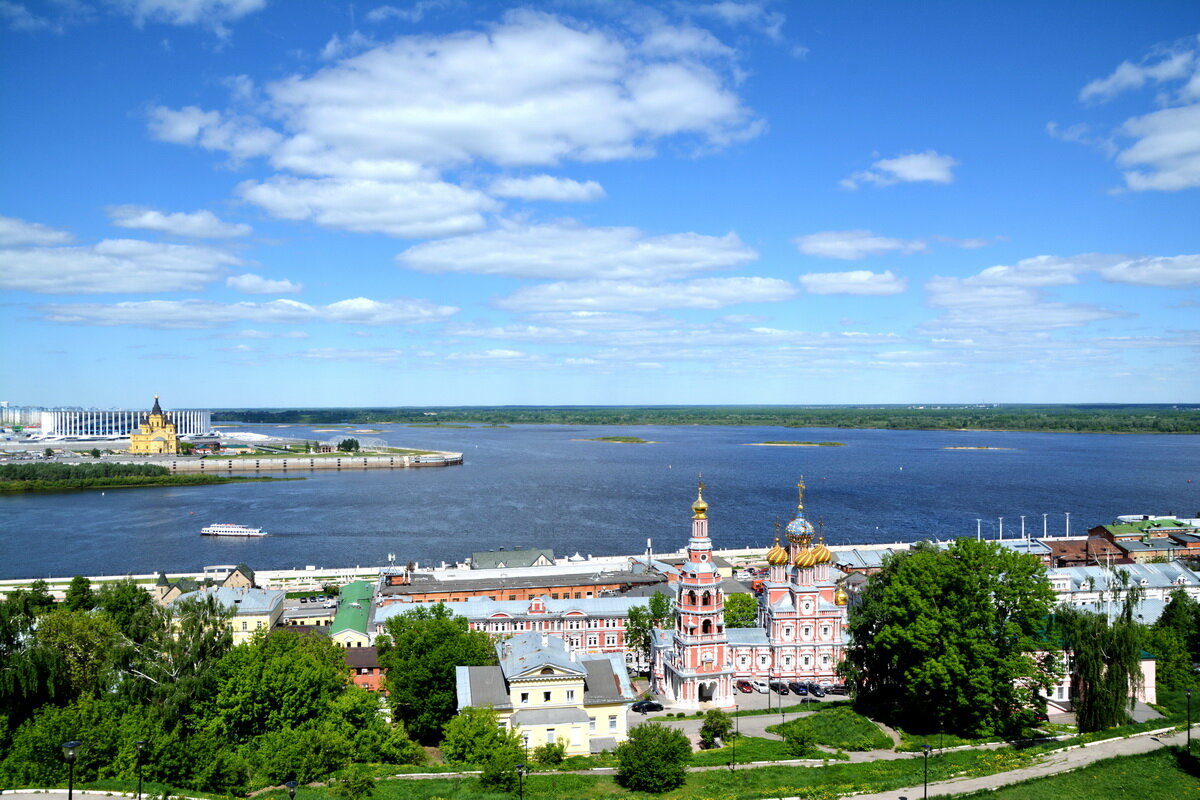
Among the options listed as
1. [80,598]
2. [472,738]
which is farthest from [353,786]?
[80,598]

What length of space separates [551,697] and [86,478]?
122 m

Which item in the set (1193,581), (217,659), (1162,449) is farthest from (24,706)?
(1162,449)

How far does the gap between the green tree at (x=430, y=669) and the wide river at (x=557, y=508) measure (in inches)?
1520

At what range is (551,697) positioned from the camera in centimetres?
3184

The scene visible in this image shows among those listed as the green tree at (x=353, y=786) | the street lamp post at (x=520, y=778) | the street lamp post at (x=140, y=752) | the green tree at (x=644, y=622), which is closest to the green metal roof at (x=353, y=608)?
the green tree at (x=644, y=622)

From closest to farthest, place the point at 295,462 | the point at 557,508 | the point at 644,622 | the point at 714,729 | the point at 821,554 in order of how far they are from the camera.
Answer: the point at 714,729 < the point at 821,554 < the point at 644,622 < the point at 557,508 < the point at 295,462

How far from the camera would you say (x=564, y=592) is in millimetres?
56125

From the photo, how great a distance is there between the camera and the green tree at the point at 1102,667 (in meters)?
30.2

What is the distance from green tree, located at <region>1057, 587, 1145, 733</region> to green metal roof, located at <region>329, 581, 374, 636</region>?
3296 centimetres

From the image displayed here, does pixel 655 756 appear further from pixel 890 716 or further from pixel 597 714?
pixel 890 716

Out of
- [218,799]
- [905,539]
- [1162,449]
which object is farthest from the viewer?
[1162,449]

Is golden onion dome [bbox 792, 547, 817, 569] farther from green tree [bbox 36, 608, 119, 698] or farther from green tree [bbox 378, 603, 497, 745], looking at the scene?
green tree [bbox 36, 608, 119, 698]

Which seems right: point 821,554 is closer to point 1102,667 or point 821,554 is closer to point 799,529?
point 799,529

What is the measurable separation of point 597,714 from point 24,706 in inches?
755
